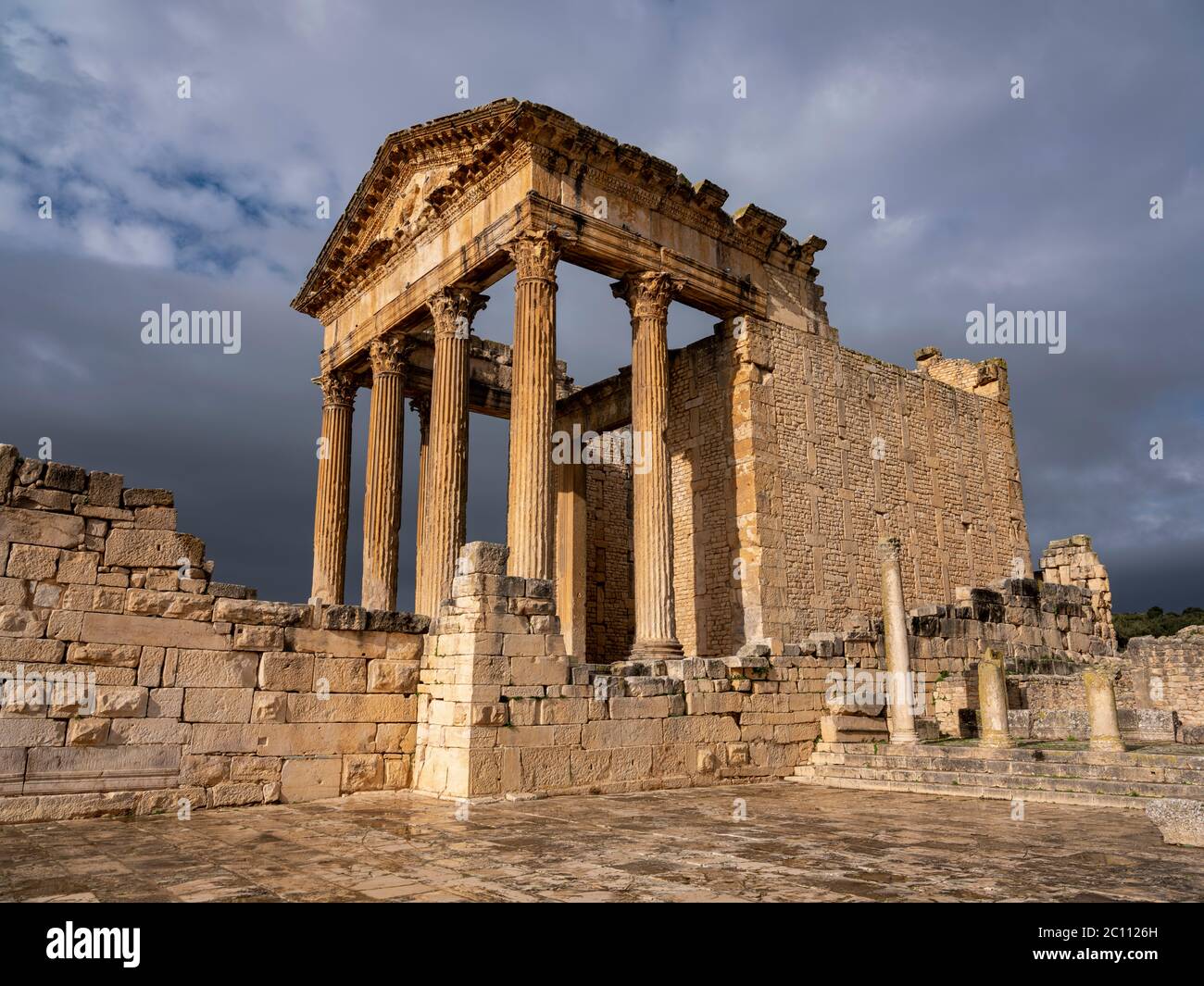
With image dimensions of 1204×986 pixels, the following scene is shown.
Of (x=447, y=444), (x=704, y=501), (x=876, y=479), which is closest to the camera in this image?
(x=447, y=444)

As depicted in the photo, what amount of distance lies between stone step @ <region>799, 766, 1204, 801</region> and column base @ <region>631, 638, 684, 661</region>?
124 inches

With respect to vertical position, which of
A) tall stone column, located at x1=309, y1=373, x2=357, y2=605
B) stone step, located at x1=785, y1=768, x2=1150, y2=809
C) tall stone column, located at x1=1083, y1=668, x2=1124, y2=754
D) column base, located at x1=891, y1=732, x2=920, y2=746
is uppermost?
tall stone column, located at x1=309, y1=373, x2=357, y2=605

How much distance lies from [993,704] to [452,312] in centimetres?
1161

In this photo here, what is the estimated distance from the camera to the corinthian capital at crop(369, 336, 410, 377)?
64.7ft

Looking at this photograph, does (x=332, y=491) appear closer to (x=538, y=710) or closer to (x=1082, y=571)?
(x=538, y=710)

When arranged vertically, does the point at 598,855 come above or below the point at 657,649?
below

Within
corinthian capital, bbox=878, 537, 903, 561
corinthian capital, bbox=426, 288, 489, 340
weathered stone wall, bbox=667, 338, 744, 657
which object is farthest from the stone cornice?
corinthian capital, bbox=878, 537, 903, 561

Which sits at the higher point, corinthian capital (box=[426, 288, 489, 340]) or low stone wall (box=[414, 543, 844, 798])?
corinthian capital (box=[426, 288, 489, 340])

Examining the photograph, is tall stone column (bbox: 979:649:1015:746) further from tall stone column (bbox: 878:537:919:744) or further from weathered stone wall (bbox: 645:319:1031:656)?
weathered stone wall (bbox: 645:319:1031:656)

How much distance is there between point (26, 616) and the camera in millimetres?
7949

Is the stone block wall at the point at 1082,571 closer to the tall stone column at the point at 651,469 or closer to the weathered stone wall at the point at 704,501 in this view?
the weathered stone wall at the point at 704,501

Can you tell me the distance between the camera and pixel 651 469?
15.8 metres

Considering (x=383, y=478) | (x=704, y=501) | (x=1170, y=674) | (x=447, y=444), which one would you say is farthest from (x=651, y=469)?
(x=1170, y=674)
